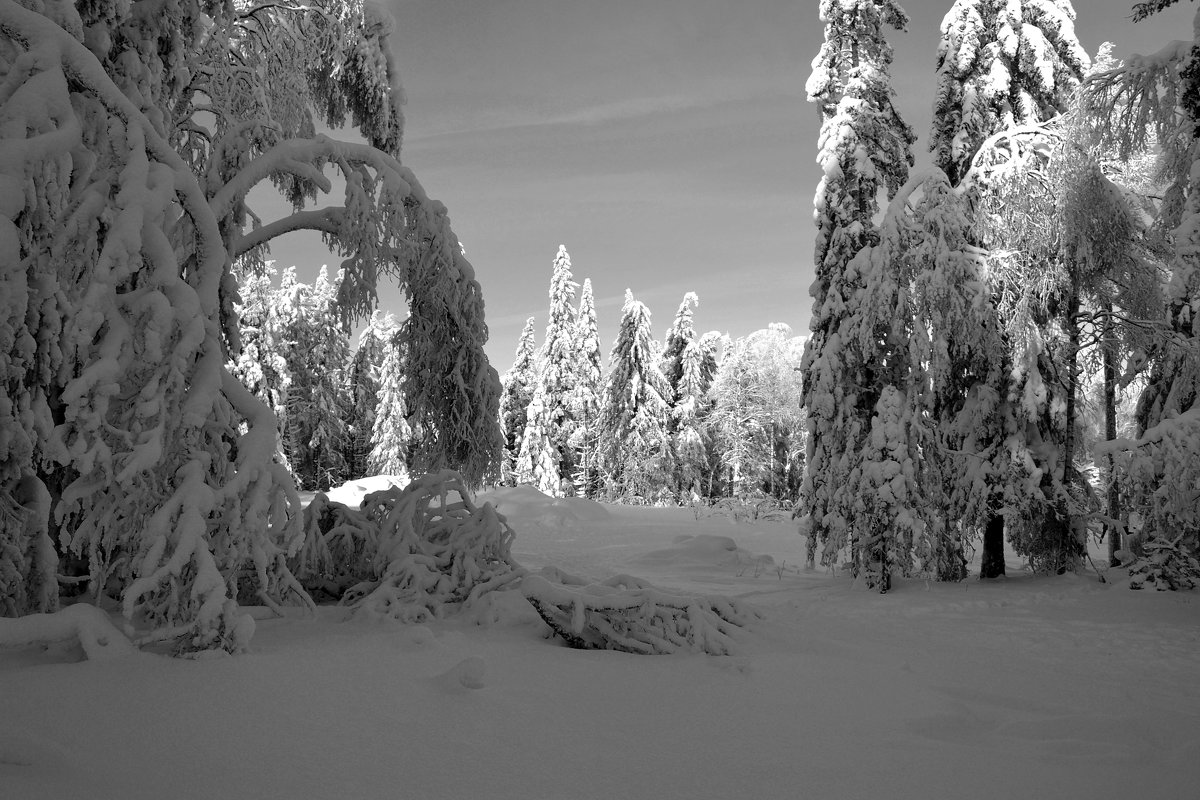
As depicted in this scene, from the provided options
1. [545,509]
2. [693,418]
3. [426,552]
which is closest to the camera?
[426,552]

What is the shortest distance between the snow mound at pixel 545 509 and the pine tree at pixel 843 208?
7.74 meters

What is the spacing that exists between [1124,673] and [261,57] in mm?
11663

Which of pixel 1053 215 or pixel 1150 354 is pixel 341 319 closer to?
pixel 1053 215

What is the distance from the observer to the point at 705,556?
13047 mm

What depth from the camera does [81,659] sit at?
11.8ft

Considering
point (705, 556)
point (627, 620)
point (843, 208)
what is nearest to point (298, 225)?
point (627, 620)

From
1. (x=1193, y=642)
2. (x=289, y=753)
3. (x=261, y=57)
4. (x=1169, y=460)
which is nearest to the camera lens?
(x=289, y=753)

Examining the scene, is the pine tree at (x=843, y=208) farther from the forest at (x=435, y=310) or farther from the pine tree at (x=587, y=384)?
the pine tree at (x=587, y=384)

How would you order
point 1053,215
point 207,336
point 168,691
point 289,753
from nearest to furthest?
point 289,753, point 168,691, point 207,336, point 1053,215

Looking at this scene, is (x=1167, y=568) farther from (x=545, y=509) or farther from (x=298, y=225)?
(x=545, y=509)

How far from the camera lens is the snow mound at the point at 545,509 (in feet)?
60.5

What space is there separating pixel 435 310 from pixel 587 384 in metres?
29.1

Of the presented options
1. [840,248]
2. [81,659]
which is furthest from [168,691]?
[840,248]

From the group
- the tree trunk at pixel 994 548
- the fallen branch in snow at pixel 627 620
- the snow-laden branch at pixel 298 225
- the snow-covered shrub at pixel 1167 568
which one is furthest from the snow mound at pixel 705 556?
the snow-laden branch at pixel 298 225
